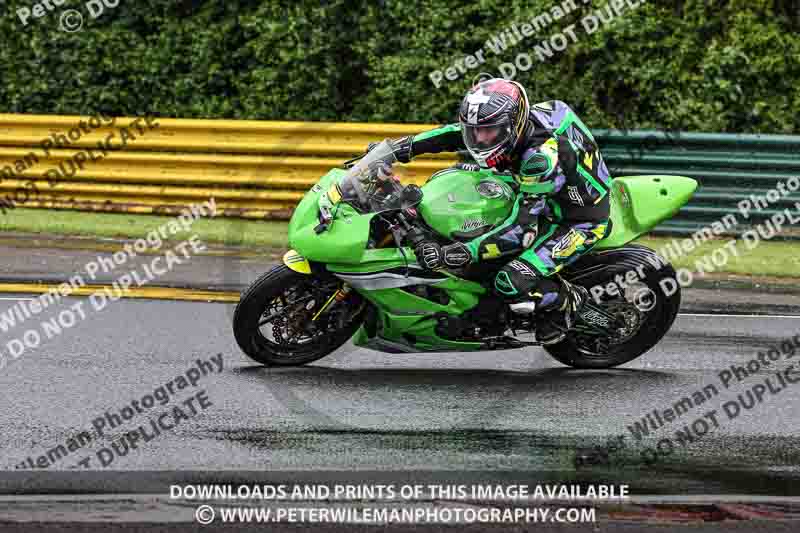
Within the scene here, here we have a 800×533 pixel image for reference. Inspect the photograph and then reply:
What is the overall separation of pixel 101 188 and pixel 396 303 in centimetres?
716

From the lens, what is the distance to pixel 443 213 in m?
7.01

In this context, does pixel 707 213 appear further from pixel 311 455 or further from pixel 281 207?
pixel 311 455

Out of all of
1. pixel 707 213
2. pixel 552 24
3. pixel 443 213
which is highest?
pixel 552 24

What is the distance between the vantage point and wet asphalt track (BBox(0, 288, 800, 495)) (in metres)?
5.96

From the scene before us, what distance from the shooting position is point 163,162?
43.3ft

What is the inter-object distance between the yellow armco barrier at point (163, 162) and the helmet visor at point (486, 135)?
612cm

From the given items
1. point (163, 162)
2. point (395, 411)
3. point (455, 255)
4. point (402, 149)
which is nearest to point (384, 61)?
point (163, 162)

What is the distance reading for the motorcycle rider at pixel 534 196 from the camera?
6.77m

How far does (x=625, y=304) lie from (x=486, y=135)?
5.09 feet

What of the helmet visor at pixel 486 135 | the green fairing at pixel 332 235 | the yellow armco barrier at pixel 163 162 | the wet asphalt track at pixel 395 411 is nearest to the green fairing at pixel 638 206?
the wet asphalt track at pixel 395 411

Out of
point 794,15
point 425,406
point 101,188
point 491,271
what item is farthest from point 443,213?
point 794,15

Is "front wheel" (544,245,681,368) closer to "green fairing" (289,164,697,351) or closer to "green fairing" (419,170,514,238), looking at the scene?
"green fairing" (289,164,697,351)

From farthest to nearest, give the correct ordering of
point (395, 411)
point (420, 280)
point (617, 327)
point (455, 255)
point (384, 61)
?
point (384, 61) < point (617, 327) < point (420, 280) < point (455, 255) < point (395, 411)

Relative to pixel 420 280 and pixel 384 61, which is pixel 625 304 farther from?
pixel 384 61
